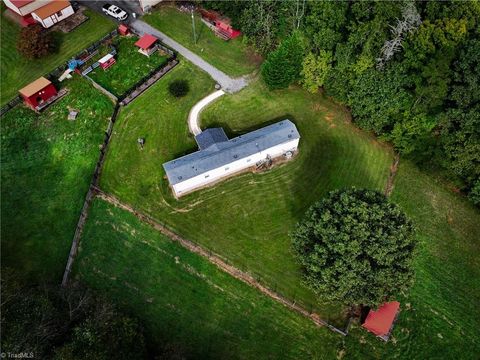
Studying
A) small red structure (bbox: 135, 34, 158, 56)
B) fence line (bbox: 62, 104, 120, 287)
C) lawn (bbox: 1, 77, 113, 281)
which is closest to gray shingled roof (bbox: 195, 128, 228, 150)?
fence line (bbox: 62, 104, 120, 287)

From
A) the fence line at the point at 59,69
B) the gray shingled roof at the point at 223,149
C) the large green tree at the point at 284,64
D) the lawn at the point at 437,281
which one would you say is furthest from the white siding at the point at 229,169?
the fence line at the point at 59,69

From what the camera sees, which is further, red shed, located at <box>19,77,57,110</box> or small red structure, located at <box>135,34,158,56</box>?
small red structure, located at <box>135,34,158,56</box>

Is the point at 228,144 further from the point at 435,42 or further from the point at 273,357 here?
the point at 435,42

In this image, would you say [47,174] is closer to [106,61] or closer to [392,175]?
[106,61]

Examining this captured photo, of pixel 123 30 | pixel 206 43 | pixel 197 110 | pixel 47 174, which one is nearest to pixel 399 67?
pixel 197 110

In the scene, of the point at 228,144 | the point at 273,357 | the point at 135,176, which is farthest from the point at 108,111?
the point at 273,357

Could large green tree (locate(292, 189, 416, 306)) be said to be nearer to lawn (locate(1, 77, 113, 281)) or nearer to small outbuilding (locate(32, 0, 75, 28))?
lawn (locate(1, 77, 113, 281))
